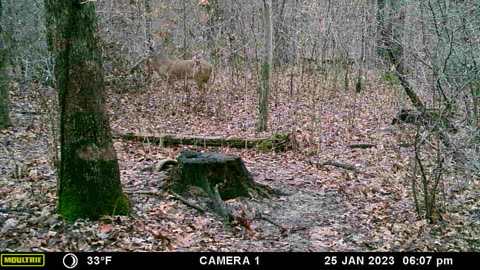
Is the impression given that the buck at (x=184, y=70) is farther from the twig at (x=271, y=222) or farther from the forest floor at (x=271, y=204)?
the twig at (x=271, y=222)

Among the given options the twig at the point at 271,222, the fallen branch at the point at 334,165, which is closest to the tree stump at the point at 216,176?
the twig at the point at 271,222

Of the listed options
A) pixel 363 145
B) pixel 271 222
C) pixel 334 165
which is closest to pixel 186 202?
pixel 271 222

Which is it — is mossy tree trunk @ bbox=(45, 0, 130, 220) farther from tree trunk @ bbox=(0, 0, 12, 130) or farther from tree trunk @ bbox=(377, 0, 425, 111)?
tree trunk @ bbox=(0, 0, 12, 130)

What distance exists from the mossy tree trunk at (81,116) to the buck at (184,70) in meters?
9.83

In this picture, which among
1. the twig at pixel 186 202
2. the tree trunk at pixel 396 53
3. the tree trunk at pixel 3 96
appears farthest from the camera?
the tree trunk at pixel 3 96

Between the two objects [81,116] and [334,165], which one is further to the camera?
[334,165]

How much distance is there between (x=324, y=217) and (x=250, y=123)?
23.1 feet

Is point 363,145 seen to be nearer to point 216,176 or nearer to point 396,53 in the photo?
point 396,53

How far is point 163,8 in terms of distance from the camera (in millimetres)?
17625

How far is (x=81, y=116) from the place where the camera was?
542 centimetres
